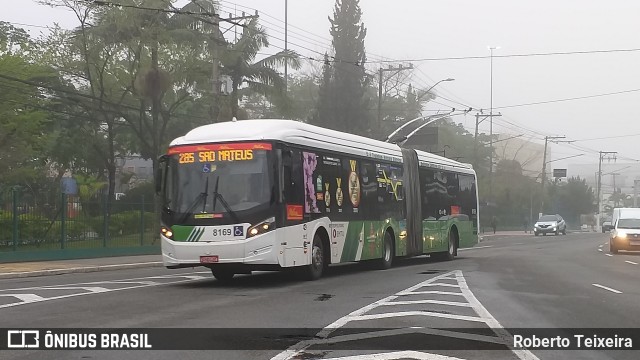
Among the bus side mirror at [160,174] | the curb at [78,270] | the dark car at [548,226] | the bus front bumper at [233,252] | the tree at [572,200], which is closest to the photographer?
the bus front bumper at [233,252]

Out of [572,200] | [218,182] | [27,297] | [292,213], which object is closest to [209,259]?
[218,182]

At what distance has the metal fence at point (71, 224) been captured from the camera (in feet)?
77.2

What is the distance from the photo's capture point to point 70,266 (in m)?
22.4

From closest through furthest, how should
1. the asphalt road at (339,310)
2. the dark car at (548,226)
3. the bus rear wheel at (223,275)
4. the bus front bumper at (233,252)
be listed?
the asphalt road at (339,310) → the bus front bumper at (233,252) → the bus rear wheel at (223,275) → the dark car at (548,226)

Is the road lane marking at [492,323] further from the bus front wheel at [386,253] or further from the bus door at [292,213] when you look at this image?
the bus front wheel at [386,253]

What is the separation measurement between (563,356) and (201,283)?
10.3 meters

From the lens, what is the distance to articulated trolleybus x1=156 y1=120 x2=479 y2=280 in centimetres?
1517

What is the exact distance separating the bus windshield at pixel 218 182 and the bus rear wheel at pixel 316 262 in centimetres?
230

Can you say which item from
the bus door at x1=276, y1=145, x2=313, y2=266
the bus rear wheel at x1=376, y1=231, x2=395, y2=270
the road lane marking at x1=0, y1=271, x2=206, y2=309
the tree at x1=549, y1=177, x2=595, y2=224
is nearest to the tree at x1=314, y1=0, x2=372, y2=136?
the bus rear wheel at x1=376, y1=231, x2=395, y2=270

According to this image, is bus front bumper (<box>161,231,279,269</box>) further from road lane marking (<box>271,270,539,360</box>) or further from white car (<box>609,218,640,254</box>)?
white car (<box>609,218,640,254</box>)

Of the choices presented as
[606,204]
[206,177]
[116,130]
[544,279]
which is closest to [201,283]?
[206,177]

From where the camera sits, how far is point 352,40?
63.6 meters

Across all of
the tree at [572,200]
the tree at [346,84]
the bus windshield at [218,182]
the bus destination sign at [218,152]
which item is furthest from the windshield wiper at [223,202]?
the tree at [572,200]

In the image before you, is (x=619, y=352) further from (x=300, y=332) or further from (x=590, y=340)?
(x=300, y=332)
